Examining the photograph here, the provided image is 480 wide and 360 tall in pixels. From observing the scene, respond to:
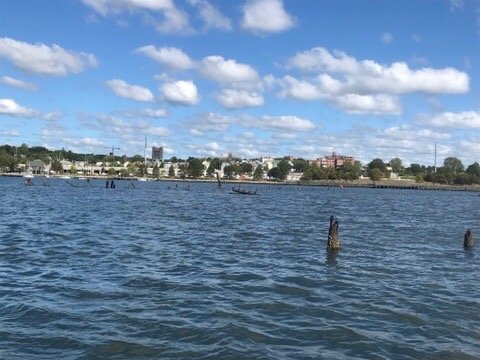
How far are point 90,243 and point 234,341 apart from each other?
22.6 m

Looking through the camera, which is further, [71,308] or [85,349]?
[71,308]

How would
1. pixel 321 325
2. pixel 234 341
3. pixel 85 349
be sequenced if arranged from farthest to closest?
1. pixel 321 325
2. pixel 234 341
3. pixel 85 349

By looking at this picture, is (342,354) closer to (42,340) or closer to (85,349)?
(85,349)

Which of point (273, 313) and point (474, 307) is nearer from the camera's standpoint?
point (273, 313)

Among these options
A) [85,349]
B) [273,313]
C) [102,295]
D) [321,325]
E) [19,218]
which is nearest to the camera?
[85,349]

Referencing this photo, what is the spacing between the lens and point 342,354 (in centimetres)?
1487

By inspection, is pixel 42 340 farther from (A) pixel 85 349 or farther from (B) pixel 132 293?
(B) pixel 132 293

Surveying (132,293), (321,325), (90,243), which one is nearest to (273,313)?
(321,325)

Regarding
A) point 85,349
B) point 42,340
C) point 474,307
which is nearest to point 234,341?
point 85,349

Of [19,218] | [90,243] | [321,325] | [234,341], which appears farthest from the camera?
[19,218]

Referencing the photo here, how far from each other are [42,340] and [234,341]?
17.2 ft

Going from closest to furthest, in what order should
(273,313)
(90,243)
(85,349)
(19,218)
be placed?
1. (85,349)
2. (273,313)
3. (90,243)
4. (19,218)

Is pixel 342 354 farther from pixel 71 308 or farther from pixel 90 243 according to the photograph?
pixel 90 243

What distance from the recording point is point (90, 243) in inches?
1419
